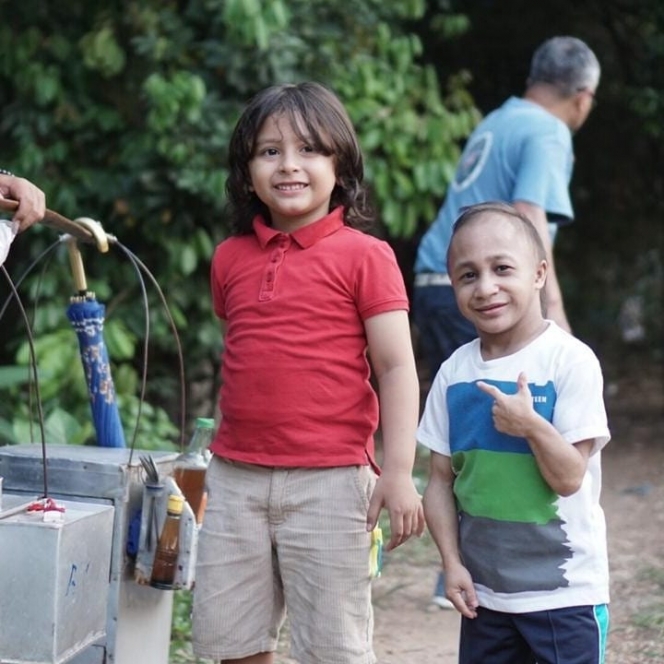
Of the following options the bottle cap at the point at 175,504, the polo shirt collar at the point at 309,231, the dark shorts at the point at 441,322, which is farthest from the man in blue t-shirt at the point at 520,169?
the bottle cap at the point at 175,504

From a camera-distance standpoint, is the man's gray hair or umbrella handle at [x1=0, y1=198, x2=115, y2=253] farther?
the man's gray hair

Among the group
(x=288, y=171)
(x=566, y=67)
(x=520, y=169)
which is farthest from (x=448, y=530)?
(x=566, y=67)

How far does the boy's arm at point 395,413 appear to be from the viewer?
2635 mm

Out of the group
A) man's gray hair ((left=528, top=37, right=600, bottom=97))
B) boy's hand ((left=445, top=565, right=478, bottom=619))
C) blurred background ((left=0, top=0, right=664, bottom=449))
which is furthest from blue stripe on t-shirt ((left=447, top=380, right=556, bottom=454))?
blurred background ((left=0, top=0, right=664, bottom=449))

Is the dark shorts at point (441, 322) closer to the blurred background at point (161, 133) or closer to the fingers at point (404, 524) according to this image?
the blurred background at point (161, 133)

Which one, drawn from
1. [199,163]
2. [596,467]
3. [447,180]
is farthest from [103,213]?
[596,467]

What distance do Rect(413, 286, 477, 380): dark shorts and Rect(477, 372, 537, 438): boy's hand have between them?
1981 millimetres

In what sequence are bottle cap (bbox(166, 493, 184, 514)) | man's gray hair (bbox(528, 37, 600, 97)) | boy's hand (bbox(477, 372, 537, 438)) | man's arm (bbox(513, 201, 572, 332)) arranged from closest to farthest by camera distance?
boy's hand (bbox(477, 372, 537, 438))
bottle cap (bbox(166, 493, 184, 514))
man's arm (bbox(513, 201, 572, 332))
man's gray hair (bbox(528, 37, 600, 97))

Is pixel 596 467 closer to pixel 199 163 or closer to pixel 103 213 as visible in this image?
pixel 199 163

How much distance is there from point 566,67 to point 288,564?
2.44 metres

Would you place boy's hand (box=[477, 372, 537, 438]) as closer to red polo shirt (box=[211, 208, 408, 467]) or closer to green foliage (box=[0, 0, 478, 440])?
red polo shirt (box=[211, 208, 408, 467])

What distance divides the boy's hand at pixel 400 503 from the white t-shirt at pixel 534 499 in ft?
0.47

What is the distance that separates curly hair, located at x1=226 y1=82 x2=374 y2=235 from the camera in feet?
9.12

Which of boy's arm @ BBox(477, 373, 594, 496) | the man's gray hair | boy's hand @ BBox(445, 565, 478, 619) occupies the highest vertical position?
the man's gray hair
